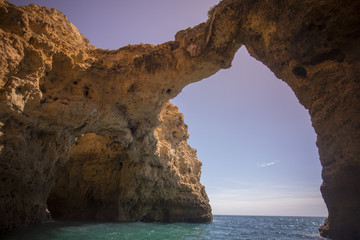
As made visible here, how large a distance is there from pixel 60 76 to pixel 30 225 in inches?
256

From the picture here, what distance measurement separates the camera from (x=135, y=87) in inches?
407

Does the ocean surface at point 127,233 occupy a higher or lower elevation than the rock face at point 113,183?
lower

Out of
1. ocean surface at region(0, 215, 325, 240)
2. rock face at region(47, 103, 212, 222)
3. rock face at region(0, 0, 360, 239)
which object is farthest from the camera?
rock face at region(47, 103, 212, 222)

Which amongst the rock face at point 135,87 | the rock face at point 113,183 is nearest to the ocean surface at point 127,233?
the rock face at point 135,87

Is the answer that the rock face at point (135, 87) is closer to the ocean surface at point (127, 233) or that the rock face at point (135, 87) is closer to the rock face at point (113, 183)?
the rock face at point (113, 183)

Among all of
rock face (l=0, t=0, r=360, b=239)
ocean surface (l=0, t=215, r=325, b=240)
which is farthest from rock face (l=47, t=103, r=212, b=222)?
ocean surface (l=0, t=215, r=325, b=240)

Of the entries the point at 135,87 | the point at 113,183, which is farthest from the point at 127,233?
the point at 135,87

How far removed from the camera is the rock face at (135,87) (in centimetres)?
611

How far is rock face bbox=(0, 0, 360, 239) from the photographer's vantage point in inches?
241

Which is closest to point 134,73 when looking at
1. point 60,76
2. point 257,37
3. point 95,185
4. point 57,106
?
point 60,76

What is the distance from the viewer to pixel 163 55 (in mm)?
10039

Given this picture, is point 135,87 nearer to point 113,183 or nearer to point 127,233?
point 127,233

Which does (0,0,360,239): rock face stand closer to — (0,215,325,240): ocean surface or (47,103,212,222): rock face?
(47,103,212,222): rock face

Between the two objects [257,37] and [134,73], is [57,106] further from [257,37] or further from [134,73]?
[257,37]
